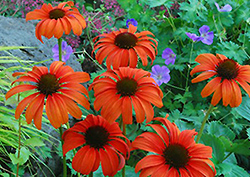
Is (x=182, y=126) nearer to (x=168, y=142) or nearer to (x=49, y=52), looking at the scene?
(x=168, y=142)

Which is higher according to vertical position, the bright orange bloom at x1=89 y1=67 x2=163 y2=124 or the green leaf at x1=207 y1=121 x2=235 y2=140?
the bright orange bloom at x1=89 y1=67 x2=163 y2=124

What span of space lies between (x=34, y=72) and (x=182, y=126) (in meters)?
0.83

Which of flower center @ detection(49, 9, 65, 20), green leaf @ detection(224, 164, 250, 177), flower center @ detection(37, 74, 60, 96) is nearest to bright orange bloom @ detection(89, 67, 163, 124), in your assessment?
flower center @ detection(37, 74, 60, 96)

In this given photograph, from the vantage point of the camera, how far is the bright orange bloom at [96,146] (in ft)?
2.38

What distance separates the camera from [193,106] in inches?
73.2

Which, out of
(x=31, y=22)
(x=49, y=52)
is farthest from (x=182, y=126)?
(x=31, y=22)

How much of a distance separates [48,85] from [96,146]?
0.65 ft

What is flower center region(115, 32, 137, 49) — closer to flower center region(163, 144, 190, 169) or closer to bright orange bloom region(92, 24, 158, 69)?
bright orange bloom region(92, 24, 158, 69)

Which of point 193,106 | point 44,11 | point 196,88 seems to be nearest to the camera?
point 44,11

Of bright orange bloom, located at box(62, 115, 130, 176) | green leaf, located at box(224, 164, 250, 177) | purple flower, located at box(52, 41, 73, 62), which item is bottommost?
green leaf, located at box(224, 164, 250, 177)

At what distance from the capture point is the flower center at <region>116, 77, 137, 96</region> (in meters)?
0.80

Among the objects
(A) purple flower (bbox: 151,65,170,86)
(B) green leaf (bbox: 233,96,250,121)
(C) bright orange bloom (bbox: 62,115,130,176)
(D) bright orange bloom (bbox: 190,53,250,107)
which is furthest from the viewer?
(A) purple flower (bbox: 151,65,170,86)

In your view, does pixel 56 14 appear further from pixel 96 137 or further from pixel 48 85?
pixel 96 137

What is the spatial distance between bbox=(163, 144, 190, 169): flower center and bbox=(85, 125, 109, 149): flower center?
0.53 feet
